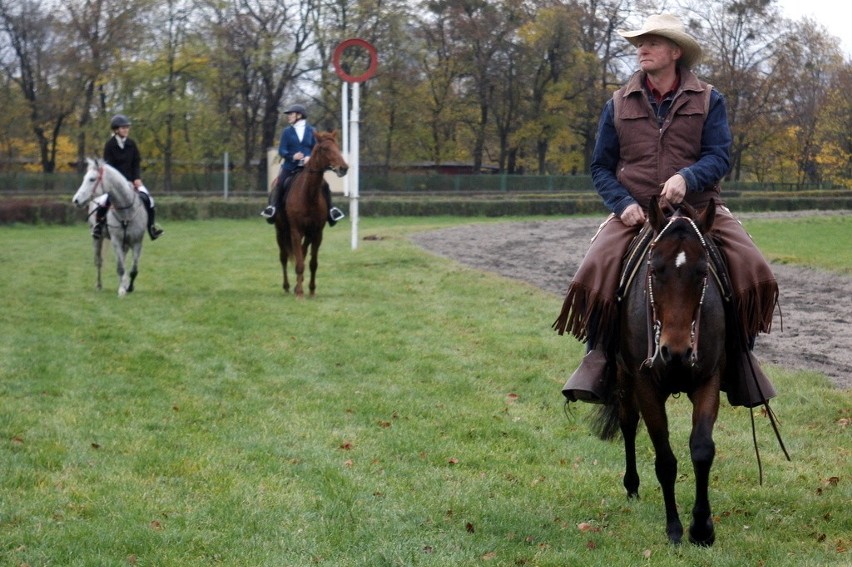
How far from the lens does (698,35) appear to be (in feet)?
217

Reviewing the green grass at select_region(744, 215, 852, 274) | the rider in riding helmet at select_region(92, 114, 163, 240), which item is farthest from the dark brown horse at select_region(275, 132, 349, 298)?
the green grass at select_region(744, 215, 852, 274)

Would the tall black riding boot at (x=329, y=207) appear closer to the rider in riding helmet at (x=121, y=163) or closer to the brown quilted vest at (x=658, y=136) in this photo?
the rider in riding helmet at (x=121, y=163)

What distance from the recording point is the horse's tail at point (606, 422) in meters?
7.31

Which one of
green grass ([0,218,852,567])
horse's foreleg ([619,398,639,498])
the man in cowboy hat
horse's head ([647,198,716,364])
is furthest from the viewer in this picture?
horse's foreleg ([619,398,639,498])

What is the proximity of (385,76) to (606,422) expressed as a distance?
2255 inches

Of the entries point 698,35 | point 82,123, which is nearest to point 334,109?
point 82,123

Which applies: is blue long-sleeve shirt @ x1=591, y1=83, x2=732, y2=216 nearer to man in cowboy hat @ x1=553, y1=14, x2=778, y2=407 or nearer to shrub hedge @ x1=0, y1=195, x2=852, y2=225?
man in cowboy hat @ x1=553, y1=14, x2=778, y2=407

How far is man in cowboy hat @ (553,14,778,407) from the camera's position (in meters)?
6.49

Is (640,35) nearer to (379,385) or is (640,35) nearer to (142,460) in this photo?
(142,460)

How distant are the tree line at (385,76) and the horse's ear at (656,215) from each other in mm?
52061

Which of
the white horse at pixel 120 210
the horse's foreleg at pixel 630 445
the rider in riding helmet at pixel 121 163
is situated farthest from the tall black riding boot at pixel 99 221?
the horse's foreleg at pixel 630 445

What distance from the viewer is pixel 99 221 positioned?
18.8m

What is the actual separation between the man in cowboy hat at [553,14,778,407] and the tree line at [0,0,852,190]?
2016 inches

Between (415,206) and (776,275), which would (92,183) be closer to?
(776,275)
